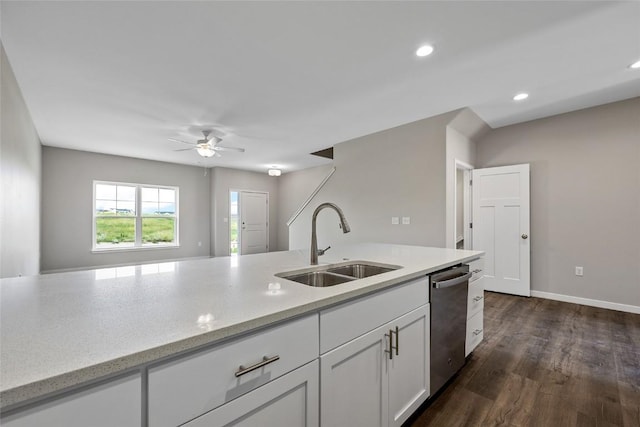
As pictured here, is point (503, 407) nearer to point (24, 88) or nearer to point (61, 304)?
point (61, 304)

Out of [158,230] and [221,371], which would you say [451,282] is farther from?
[158,230]

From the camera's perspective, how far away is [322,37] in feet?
6.89

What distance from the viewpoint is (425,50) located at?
2.25 metres

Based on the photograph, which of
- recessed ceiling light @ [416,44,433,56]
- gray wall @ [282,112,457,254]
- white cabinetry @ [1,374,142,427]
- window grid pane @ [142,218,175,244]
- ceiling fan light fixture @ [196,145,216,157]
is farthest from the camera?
window grid pane @ [142,218,175,244]

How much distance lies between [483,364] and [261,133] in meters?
4.10

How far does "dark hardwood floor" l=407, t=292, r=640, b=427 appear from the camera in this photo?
1.59 metres

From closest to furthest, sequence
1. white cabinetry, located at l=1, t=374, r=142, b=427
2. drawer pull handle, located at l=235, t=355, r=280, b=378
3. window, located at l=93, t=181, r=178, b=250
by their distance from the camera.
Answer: white cabinetry, located at l=1, t=374, r=142, b=427
drawer pull handle, located at l=235, t=355, r=280, b=378
window, located at l=93, t=181, r=178, b=250

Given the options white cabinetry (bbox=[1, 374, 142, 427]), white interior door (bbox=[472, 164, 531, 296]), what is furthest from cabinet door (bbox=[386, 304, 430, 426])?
white interior door (bbox=[472, 164, 531, 296])

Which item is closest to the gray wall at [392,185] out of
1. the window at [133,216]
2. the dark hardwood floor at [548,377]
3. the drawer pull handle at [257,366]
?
the dark hardwood floor at [548,377]

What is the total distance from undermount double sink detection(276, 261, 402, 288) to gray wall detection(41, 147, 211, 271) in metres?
6.32

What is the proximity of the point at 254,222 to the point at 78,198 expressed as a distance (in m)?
3.94

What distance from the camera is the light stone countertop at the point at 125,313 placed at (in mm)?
524

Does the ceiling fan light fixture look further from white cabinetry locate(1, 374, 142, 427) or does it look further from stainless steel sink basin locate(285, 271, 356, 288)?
white cabinetry locate(1, 374, 142, 427)

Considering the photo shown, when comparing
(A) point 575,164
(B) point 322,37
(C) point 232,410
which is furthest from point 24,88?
(A) point 575,164
